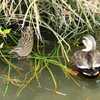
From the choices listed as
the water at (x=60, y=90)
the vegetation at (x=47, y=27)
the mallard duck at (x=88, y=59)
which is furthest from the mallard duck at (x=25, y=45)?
the mallard duck at (x=88, y=59)

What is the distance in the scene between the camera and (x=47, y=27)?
3.58m

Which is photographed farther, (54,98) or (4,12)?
(4,12)

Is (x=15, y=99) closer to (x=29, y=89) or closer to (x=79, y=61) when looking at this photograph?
(x=29, y=89)

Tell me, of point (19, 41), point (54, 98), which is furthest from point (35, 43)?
point (54, 98)

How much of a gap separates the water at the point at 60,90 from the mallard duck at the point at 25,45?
9.1 inches

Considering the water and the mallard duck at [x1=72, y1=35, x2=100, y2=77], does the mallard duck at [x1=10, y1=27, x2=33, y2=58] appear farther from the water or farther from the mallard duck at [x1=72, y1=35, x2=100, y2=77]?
the mallard duck at [x1=72, y1=35, x2=100, y2=77]

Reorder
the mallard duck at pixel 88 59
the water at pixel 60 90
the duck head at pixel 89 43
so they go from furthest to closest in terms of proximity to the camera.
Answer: the duck head at pixel 89 43, the mallard duck at pixel 88 59, the water at pixel 60 90

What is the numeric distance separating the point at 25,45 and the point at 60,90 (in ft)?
1.60

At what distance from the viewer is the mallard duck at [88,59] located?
11.0ft

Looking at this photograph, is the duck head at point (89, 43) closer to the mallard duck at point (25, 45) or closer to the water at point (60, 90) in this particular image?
the water at point (60, 90)

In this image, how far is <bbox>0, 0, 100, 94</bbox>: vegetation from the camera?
11.4 feet

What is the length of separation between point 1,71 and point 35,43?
428 millimetres

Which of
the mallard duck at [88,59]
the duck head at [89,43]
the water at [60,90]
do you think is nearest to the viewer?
the water at [60,90]

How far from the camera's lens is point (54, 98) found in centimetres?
316
